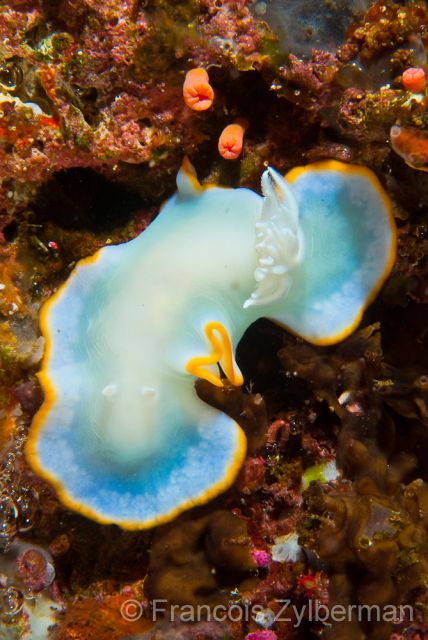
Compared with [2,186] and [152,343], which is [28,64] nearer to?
[2,186]

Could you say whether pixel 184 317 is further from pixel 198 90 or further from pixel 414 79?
pixel 414 79

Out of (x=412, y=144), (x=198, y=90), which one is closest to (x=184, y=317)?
(x=198, y=90)

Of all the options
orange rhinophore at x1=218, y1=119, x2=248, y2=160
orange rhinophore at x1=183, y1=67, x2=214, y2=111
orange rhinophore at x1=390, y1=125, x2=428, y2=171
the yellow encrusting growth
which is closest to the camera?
orange rhinophore at x1=390, y1=125, x2=428, y2=171

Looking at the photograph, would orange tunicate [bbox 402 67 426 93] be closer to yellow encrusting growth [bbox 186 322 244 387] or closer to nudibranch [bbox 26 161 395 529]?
nudibranch [bbox 26 161 395 529]

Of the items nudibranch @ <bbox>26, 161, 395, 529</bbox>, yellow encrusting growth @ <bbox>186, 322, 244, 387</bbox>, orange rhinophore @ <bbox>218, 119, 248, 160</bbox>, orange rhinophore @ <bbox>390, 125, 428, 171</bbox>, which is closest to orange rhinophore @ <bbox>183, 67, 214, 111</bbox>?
orange rhinophore @ <bbox>218, 119, 248, 160</bbox>

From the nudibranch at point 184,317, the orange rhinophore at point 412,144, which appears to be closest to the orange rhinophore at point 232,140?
the nudibranch at point 184,317

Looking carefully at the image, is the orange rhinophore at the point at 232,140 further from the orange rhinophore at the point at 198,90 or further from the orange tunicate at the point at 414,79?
the orange tunicate at the point at 414,79
